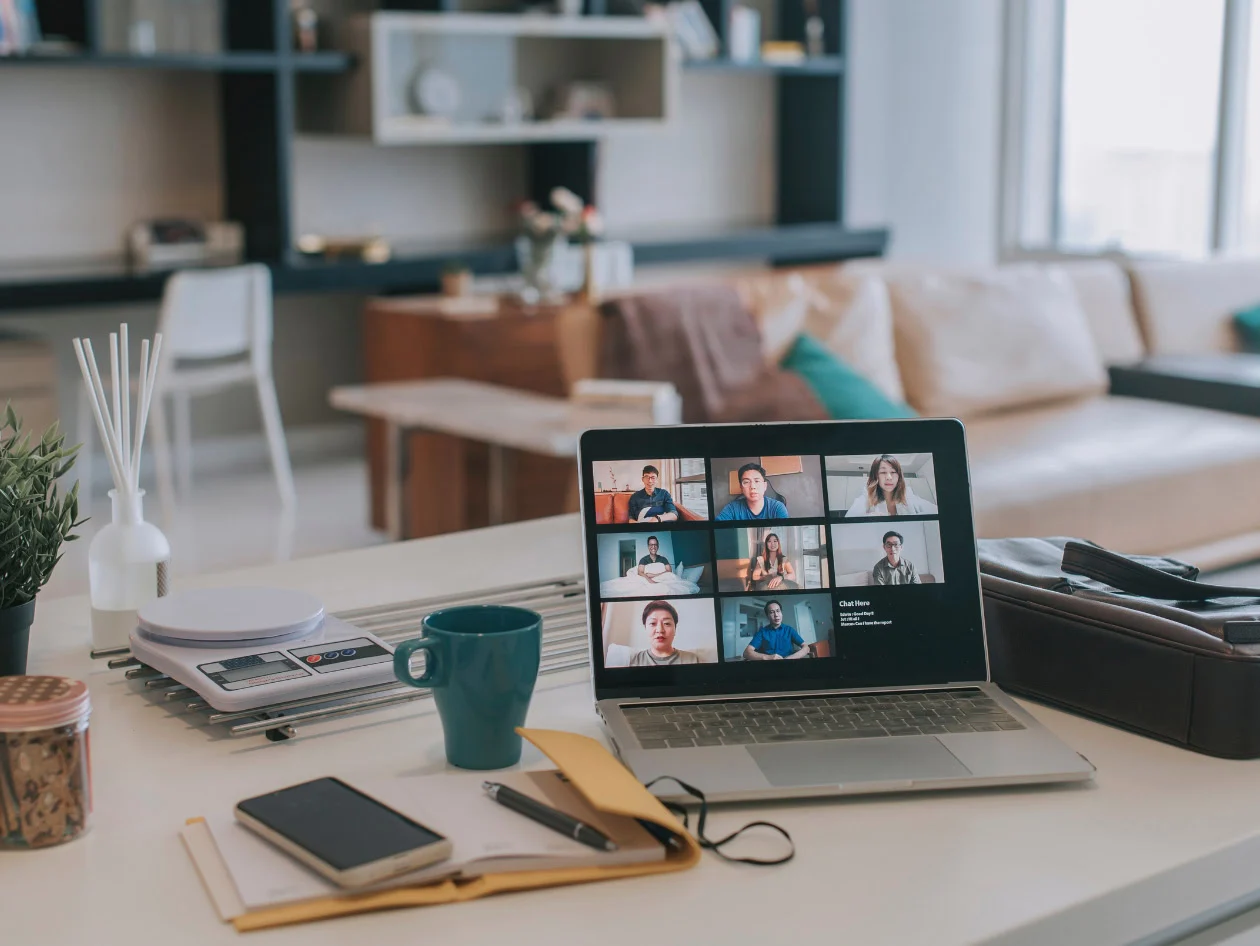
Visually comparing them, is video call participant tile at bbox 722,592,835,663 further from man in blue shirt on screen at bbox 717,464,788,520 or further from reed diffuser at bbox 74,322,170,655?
reed diffuser at bbox 74,322,170,655

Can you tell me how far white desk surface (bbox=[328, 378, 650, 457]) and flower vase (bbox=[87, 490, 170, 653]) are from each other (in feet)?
5.47

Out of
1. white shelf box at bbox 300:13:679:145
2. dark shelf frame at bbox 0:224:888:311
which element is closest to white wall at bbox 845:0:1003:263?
dark shelf frame at bbox 0:224:888:311

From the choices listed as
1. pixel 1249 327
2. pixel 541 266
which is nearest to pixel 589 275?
pixel 541 266

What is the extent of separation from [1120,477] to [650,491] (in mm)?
2421

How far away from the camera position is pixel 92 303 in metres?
4.64

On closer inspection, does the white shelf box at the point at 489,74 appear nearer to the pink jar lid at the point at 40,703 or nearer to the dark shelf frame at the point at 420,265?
the dark shelf frame at the point at 420,265

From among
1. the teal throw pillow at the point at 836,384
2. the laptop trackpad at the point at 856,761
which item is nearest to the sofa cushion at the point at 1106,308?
the teal throw pillow at the point at 836,384

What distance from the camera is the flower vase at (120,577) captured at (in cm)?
123

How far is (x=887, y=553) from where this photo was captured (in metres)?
1.11

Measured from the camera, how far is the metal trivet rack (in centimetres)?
108

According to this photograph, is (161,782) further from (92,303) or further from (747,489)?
(92,303)

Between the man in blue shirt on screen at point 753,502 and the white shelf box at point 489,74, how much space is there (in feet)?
14.6

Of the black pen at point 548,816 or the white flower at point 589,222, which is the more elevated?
the white flower at point 589,222

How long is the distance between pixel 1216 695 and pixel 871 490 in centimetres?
28
